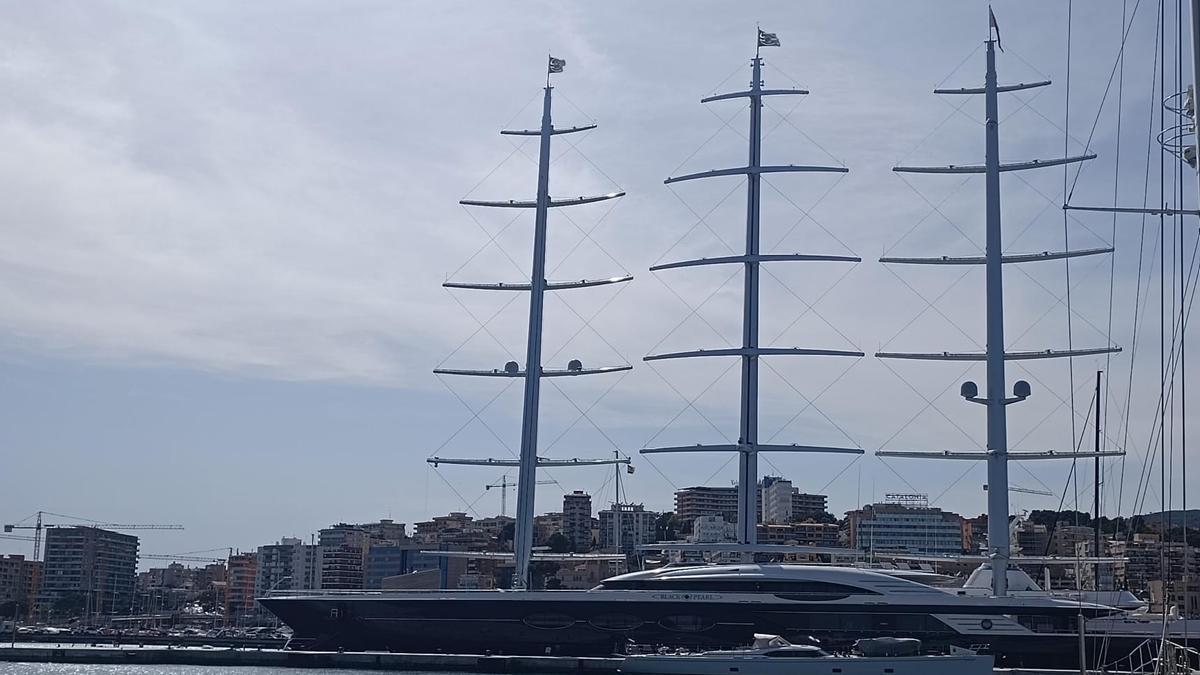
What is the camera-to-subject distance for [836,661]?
37594mm

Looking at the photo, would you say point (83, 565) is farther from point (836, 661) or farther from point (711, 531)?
point (836, 661)

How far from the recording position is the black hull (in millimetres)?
41406

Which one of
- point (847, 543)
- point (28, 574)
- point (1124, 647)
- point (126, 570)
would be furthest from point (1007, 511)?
point (126, 570)

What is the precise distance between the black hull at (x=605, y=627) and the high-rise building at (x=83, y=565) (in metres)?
91.4

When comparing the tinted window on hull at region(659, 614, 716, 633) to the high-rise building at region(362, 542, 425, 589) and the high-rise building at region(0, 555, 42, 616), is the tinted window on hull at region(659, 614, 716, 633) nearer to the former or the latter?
the high-rise building at region(362, 542, 425, 589)

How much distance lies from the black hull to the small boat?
2.23m

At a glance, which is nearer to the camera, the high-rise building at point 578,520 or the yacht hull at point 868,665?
the yacht hull at point 868,665

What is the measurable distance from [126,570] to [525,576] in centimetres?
10905

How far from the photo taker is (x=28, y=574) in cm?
13112

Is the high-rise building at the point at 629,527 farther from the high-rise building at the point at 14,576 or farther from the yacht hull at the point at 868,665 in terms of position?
the yacht hull at the point at 868,665

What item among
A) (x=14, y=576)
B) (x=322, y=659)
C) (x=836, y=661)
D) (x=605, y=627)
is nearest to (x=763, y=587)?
(x=605, y=627)

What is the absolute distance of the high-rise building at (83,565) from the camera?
133 metres

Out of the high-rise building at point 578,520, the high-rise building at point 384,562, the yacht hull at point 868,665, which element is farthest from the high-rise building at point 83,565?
the yacht hull at point 868,665

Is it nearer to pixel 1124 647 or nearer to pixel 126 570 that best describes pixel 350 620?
pixel 1124 647
